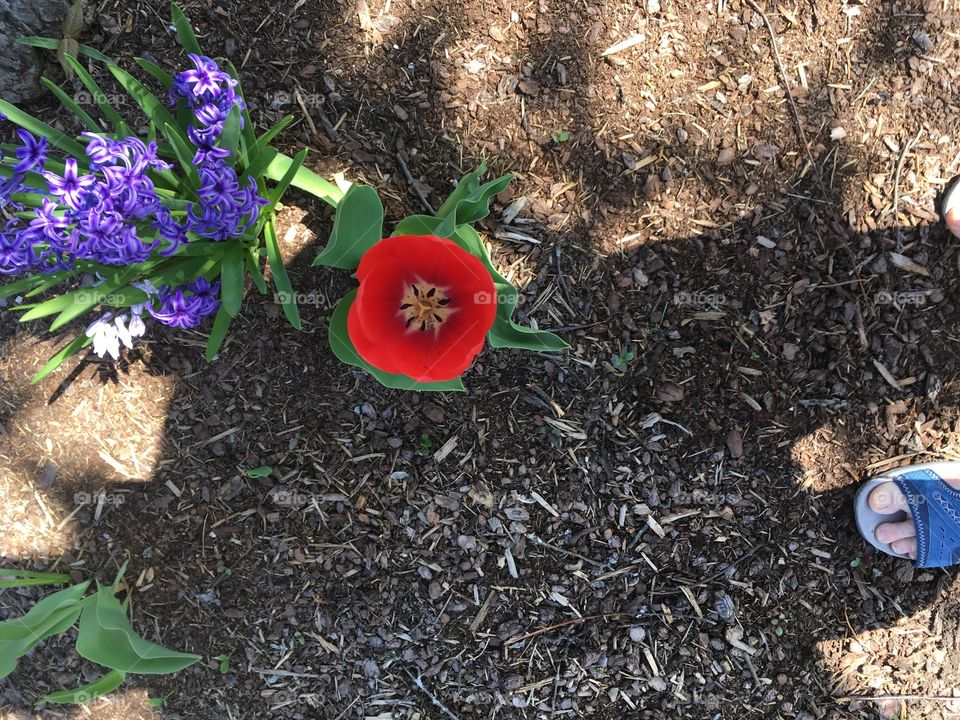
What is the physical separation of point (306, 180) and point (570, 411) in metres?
1.07

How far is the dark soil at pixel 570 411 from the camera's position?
7.13 ft

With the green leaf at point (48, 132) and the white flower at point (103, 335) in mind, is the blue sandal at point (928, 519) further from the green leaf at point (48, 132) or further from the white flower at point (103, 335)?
the green leaf at point (48, 132)

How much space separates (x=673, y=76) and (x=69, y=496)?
237 centimetres

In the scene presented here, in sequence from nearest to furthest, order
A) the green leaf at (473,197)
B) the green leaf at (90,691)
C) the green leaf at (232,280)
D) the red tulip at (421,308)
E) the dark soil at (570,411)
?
the red tulip at (421,308), the green leaf at (232,280), the green leaf at (473,197), the green leaf at (90,691), the dark soil at (570,411)

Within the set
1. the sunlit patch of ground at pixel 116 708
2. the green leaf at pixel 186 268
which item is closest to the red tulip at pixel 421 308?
the green leaf at pixel 186 268

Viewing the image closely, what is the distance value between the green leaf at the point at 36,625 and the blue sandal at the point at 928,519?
8.02ft

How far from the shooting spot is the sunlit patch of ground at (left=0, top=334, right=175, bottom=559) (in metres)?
2.23

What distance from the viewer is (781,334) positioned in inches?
88.1

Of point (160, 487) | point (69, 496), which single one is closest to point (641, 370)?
point (160, 487)

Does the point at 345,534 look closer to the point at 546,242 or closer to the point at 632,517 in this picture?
the point at 632,517

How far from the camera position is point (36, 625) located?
187 centimetres

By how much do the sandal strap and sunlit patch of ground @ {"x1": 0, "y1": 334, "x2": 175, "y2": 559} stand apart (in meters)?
2.44

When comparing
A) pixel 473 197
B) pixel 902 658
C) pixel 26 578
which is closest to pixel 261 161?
Answer: pixel 473 197

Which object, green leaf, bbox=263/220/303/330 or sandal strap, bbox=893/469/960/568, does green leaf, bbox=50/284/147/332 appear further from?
sandal strap, bbox=893/469/960/568
